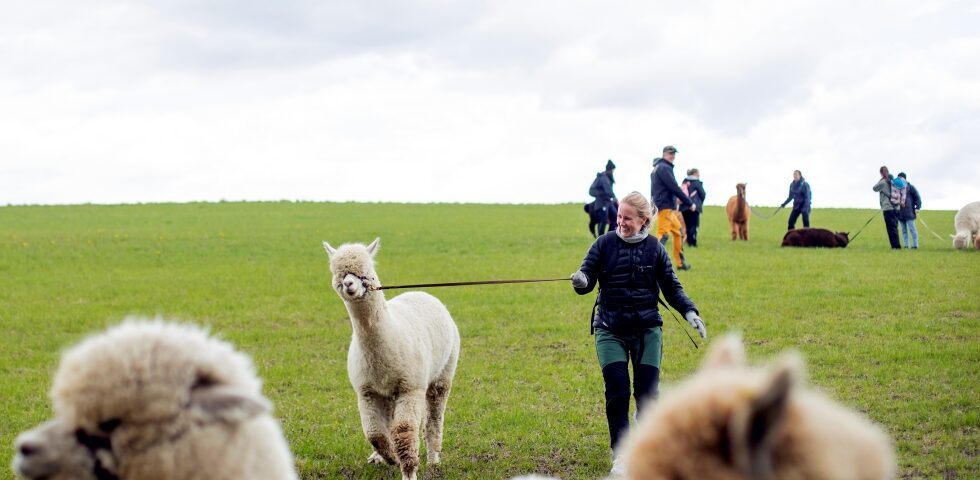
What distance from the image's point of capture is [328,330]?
1536cm

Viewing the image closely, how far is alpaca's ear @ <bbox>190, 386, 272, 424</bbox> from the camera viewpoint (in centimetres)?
275

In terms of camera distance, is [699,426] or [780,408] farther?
[699,426]

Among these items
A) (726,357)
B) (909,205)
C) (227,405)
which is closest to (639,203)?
(227,405)

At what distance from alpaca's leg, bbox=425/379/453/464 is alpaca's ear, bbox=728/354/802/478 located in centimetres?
681

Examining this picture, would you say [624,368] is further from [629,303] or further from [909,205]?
[909,205]

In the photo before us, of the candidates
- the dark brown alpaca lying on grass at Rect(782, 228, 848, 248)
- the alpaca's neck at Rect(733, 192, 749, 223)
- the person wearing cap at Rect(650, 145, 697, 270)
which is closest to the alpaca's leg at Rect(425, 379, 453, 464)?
the person wearing cap at Rect(650, 145, 697, 270)

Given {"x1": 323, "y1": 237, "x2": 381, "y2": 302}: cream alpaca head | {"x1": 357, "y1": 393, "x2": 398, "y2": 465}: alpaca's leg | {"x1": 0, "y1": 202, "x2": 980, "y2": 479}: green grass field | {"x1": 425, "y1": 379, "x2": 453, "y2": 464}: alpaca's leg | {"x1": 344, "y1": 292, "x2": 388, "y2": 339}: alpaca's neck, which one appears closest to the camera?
{"x1": 323, "y1": 237, "x2": 381, "y2": 302}: cream alpaca head

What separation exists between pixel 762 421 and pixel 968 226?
87.4ft

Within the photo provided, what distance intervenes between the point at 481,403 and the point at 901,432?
14.3ft

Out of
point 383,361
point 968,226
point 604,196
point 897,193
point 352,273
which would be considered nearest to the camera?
point 352,273

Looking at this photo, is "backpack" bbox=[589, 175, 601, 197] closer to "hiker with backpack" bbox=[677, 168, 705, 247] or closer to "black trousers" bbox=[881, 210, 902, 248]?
"hiker with backpack" bbox=[677, 168, 705, 247]

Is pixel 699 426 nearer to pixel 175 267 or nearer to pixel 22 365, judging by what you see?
pixel 22 365

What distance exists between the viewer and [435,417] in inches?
327

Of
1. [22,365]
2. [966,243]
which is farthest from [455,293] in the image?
[966,243]
